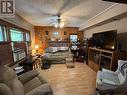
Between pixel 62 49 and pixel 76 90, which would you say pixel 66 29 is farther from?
pixel 76 90

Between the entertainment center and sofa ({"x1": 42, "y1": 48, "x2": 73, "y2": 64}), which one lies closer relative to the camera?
the entertainment center

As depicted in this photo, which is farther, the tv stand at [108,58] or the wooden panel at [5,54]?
the tv stand at [108,58]

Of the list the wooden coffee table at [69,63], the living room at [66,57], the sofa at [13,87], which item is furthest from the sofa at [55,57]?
the sofa at [13,87]

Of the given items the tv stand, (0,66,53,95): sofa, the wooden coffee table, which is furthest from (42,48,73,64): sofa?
(0,66,53,95): sofa

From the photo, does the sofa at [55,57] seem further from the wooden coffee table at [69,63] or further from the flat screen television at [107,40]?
the flat screen television at [107,40]

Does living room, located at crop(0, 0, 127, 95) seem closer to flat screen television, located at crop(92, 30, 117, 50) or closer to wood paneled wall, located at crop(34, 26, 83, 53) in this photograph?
flat screen television, located at crop(92, 30, 117, 50)

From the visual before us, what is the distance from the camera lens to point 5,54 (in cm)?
258

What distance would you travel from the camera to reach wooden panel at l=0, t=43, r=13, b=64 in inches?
95.5

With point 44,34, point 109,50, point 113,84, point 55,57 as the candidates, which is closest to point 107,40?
point 109,50

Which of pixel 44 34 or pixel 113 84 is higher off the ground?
pixel 44 34

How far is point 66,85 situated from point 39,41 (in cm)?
455

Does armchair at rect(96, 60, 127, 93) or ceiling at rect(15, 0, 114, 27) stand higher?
ceiling at rect(15, 0, 114, 27)

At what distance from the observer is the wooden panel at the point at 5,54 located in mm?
2426

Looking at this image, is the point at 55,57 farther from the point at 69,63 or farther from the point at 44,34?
the point at 44,34
